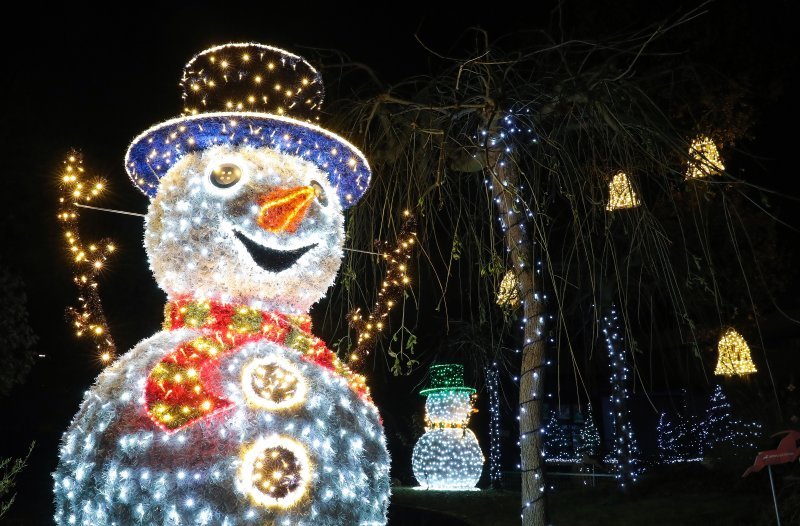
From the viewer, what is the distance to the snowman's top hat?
3.98 metres

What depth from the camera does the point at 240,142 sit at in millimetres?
4047

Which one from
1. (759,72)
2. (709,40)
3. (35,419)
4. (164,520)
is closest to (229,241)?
(164,520)

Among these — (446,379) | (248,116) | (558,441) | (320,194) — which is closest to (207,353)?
(320,194)

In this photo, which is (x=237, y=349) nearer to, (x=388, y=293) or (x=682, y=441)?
(x=388, y=293)

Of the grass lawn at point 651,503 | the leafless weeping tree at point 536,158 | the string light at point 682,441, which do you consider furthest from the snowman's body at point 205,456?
the string light at point 682,441

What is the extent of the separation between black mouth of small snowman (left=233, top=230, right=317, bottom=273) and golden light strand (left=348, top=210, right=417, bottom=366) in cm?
87

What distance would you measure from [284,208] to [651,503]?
313 inches

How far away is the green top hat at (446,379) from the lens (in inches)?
554

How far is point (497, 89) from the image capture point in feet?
12.7

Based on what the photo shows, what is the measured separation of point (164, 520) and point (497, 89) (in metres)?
2.76

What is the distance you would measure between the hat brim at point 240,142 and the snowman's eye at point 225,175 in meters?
0.17

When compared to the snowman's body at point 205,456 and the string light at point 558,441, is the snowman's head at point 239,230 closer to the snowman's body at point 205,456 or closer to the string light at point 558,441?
the snowman's body at point 205,456

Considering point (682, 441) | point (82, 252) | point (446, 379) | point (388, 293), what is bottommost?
point (388, 293)

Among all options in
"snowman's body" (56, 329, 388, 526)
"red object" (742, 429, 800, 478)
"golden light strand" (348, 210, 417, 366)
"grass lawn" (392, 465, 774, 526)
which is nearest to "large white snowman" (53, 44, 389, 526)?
"snowman's body" (56, 329, 388, 526)
